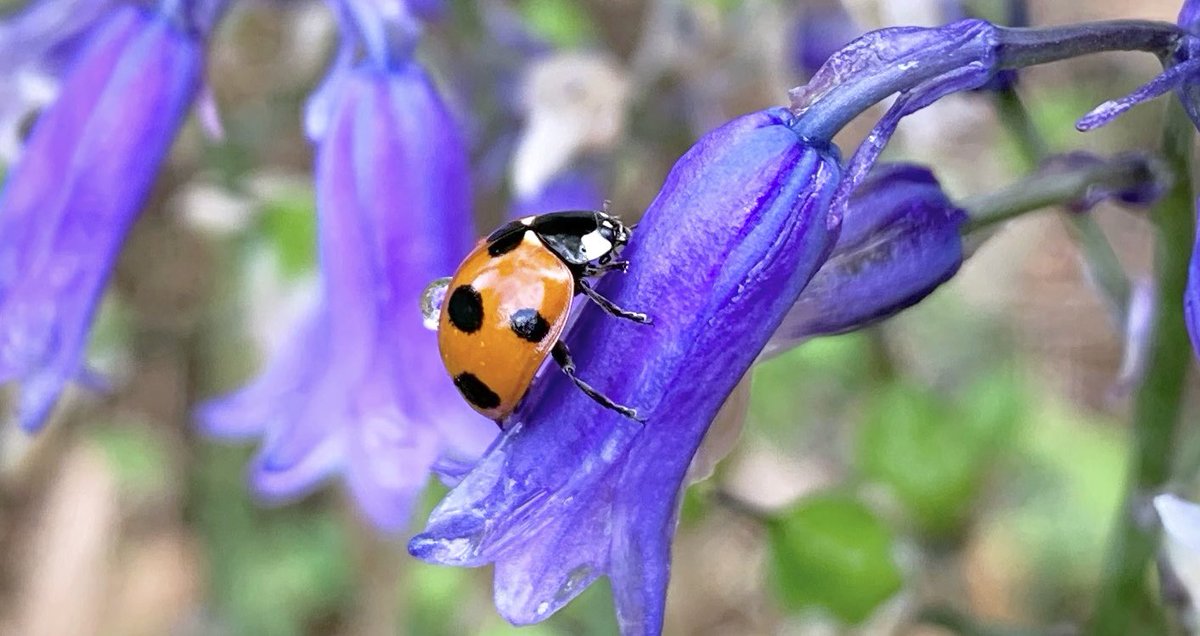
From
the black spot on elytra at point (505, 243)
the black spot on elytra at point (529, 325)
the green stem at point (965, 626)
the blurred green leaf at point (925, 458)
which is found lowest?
the blurred green leaf at point (925, 458)

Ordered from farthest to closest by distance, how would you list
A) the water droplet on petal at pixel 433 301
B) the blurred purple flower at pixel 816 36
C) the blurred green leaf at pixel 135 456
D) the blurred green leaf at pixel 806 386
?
the blurred green leaf at pixel 135 456, the blurred green leaf at pixel 806 386, the blurred purple flower at pixel 816 36, the water droplet on petal at pixel 433 301

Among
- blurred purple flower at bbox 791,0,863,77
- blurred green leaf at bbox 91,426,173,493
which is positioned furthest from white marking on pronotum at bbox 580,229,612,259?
blurred green leaf at bbox 91,426,173,493

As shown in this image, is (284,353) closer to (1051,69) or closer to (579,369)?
(579,369)

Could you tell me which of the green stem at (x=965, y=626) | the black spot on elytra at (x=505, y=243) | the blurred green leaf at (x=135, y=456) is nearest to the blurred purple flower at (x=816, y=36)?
the green stem at (x=965, y=626)

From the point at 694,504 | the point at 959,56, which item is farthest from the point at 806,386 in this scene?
the point at 959,56

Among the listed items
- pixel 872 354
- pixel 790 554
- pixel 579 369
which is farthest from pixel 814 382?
pixel 579 369

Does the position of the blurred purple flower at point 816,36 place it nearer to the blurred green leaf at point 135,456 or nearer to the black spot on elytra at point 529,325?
the black spot on elytra at point 529,325
